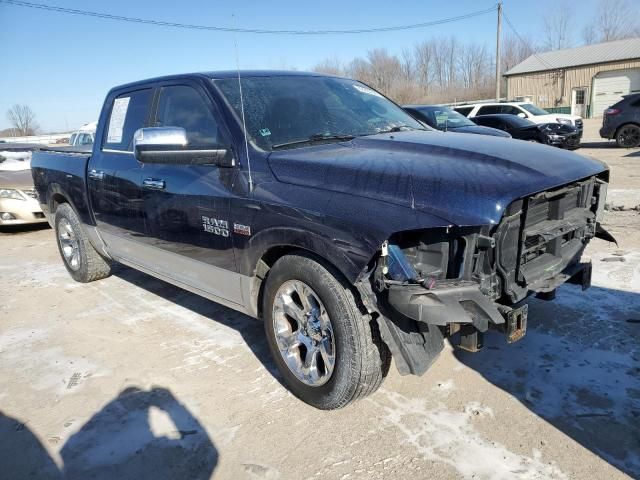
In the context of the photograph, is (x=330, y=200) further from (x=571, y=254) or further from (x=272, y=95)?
(x=571, y=254)

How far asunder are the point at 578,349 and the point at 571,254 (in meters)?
0.79

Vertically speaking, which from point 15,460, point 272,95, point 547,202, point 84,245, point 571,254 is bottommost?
point 15,460

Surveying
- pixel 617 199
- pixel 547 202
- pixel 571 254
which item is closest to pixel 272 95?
pixel 547 202

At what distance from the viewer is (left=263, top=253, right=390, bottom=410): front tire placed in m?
2.56

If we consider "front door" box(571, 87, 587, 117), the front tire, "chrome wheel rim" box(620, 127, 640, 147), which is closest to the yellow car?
the front tire

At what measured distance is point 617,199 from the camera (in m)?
7.66

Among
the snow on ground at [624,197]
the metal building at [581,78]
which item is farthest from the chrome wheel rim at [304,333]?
the metal building at [581,78]

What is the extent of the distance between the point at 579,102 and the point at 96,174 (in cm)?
4464

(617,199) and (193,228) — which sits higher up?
(193,228)

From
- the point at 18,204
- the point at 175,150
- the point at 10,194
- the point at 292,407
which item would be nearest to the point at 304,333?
the point at 292,407

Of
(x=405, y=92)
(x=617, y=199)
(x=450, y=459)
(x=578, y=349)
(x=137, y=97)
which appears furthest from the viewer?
(x=405, y=92)

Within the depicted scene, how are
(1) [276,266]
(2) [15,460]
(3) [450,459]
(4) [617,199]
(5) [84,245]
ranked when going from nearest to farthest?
1. (3) [450,459]
2. (2) [15,460]
3. (1) [276,266]
4. (5) [84,245]
5. (4) [617,199]

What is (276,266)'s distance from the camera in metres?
2.89

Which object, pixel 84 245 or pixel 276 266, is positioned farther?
pixel 84 245
